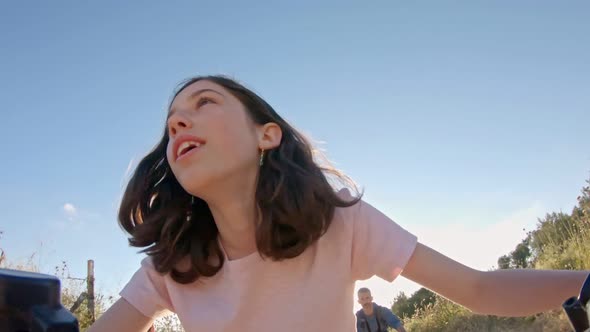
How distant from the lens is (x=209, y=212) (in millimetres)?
2225

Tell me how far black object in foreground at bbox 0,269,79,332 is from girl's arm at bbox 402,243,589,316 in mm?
1241

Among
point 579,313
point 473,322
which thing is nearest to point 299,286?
point 579,313

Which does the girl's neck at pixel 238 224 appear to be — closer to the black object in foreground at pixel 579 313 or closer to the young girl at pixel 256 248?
the young girl at pixel 256 248

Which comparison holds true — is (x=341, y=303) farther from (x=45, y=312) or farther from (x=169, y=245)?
(x=45, y=312)

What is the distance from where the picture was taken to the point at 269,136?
224 cm

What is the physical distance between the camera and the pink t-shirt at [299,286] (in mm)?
1772

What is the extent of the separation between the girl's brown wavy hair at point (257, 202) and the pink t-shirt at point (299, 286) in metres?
0.04

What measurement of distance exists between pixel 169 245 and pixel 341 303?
695mm

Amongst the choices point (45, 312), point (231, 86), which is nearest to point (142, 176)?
point (231, 86)

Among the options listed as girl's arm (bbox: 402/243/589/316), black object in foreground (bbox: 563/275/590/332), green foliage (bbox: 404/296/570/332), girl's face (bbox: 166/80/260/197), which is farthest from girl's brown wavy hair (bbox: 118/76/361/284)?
green foliage (bbox: 404/296/570/332)

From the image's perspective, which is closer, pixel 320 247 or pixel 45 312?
pixel 45 312

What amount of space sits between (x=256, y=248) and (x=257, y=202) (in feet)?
0.56

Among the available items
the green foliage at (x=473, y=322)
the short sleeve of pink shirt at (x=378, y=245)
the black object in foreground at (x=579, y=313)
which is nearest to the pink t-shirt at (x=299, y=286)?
the short sleeve of pink shirt at (x=378, y=245)

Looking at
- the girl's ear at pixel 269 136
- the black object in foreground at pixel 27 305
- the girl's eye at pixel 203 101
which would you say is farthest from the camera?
the girl's ear at pixel 269 136
